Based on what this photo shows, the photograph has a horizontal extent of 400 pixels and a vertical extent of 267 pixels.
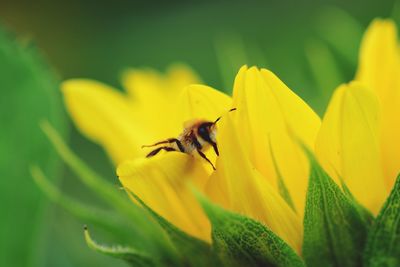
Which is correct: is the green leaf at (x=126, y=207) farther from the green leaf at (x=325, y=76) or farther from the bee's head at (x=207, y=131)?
the green leaf at (x=325, y=76)

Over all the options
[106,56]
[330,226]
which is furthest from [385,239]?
[106,56]

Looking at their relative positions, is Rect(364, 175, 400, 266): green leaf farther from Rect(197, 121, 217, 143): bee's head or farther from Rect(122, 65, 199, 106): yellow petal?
Rect(122, 65, 199, 106): yellow petal

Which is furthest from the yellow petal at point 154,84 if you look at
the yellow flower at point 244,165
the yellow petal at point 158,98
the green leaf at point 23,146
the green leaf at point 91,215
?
the yellow flower at point 244,165

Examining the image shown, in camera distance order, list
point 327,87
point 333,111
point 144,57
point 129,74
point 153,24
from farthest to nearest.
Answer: point 153,24, point 144,57, point 129,74, point 327,87, point 333,111

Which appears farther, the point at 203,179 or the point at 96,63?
the point at 96,63

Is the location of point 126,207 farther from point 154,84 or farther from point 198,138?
point 154,84

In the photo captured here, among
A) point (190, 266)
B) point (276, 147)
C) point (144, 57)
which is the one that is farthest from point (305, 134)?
point (144, 57)

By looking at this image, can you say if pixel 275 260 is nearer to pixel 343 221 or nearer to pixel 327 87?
pixel 343 221
